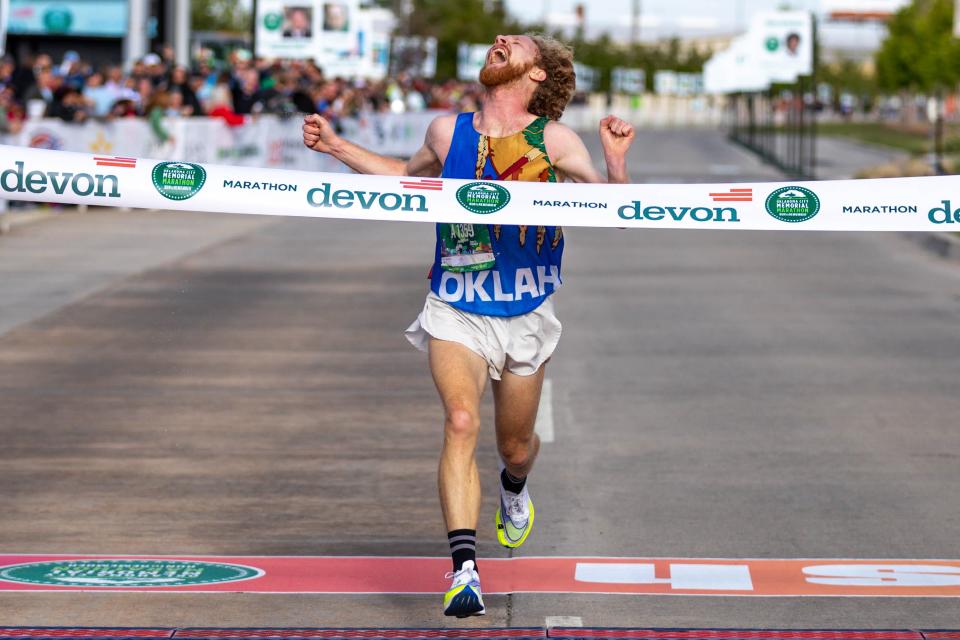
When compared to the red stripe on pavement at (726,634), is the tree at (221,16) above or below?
above

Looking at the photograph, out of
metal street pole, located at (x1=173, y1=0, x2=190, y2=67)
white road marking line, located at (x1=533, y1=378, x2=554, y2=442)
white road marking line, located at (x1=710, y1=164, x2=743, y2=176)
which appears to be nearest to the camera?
white road marking line, located at (x1=533, y1=378, x2=554, y2=442)

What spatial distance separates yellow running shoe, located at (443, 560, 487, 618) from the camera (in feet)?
18.2

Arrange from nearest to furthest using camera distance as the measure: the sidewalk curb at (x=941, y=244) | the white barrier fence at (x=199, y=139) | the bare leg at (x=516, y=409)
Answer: the bare leg at (x=516, y=409) < the sidewalk curb at (x=941, y=244) < the white barrier fence at (x=199, y=139)

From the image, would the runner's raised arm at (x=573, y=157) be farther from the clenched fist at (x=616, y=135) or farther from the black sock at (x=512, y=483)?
the black sock at (x=512, y=483)

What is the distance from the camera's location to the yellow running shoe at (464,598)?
18.2 ft

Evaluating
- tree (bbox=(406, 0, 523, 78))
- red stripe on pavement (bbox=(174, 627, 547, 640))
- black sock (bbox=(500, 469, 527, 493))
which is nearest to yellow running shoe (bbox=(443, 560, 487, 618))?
red stripe on pavement (bbox=(174, 627, 547, 640))

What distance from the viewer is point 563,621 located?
19.4 ft

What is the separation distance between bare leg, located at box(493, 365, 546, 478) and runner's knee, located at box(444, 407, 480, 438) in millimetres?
316

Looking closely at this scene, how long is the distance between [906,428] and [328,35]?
32744 mm

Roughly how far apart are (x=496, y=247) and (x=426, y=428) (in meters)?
3.85

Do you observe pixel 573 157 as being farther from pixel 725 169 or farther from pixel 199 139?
pixel 725 169

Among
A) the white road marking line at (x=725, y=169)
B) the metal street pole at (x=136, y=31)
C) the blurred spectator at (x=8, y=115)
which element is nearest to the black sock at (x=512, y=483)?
the blurred spectator at (x=8, y=115)

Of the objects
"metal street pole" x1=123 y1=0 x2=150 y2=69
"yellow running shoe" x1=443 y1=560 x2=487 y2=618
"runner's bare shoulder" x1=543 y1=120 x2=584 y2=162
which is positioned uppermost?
"metal street pole" x1=123 y1=0 x2=150 y2=69

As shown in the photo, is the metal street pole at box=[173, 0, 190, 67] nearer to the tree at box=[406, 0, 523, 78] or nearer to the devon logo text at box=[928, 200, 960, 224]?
the tree at box=[406, 0, 523, 78]
